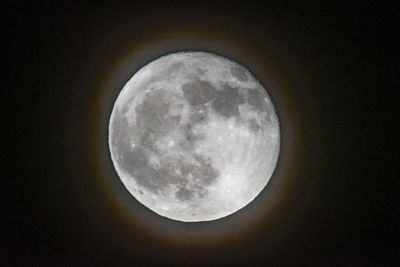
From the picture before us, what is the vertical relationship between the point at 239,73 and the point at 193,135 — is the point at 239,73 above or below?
above

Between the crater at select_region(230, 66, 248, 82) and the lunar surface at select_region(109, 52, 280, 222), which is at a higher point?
the crater at select_region(230, 66, 248, 82)

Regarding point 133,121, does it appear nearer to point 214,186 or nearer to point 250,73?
point 214,186

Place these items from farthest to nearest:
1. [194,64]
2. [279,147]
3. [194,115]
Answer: [279,147] < [194,64] < [194,115]

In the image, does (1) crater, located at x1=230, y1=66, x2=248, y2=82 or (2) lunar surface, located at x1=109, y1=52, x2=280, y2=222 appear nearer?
(2) lunar surface, located at x1=109, y1=52, x2=280, y2=222

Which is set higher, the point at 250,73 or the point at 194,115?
the point at 250,73

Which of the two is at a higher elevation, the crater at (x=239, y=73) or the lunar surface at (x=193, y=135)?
the crater at (x=239, y=73)

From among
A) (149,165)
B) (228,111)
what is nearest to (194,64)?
(228,111)

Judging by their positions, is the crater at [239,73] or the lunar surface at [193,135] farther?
the crater at [239,73]

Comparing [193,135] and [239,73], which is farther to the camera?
[239,73]
